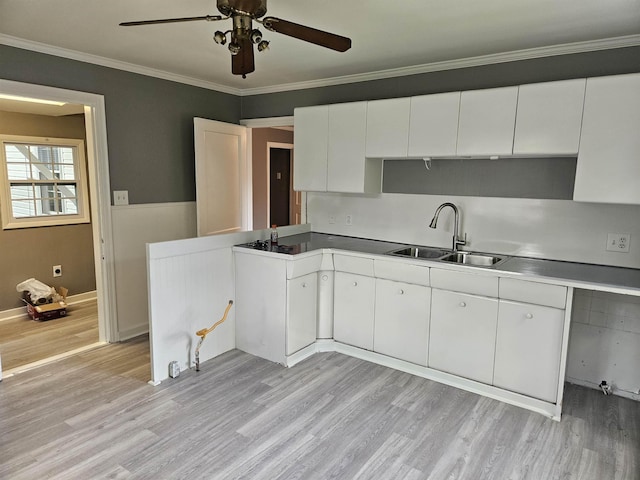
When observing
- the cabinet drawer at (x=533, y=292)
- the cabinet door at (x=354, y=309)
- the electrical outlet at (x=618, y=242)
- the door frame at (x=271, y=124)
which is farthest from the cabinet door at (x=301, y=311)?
the electrical outlet at (x=618, y=242)

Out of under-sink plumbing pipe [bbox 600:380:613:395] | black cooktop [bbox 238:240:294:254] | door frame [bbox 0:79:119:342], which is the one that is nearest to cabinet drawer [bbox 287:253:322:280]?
black cooktop [bbox 238:240:294:254]

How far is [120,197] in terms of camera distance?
11.9 ft

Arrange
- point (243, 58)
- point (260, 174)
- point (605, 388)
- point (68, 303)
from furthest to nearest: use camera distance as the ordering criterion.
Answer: point (260, 174) → point (68, 303) → point (605, 388) → point (243, 58)

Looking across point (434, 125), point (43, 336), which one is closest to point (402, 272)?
point (434, 125)

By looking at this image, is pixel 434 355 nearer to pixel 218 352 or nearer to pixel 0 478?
pixel 218 352

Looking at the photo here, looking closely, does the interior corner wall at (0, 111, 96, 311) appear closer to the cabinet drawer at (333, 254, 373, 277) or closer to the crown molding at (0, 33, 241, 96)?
the crown molding at (0, 33, 241, 96)

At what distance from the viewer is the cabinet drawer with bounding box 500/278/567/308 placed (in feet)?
8.21

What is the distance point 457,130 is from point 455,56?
25.1 inches

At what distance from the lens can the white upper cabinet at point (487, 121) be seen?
9.24 ft

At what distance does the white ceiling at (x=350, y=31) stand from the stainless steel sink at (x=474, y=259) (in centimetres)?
151

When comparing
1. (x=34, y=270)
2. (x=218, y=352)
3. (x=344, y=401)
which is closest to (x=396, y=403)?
(x=344, y=401)

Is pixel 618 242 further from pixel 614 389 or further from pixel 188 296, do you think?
pixel 188 296

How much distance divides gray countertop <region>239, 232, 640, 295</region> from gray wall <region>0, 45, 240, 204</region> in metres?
1.32

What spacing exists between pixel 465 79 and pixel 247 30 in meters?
2.07
